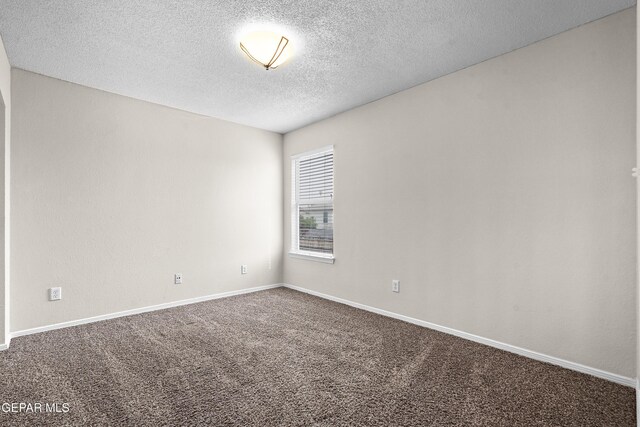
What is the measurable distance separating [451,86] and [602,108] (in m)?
1.22

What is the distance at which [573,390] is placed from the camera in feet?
6.95

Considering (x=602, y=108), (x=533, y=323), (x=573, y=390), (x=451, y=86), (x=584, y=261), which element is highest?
(x=451, y=86)

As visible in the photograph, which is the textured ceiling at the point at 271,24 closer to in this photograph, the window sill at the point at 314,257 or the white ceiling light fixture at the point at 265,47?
the white ceiling light fixture at the point at 265,47

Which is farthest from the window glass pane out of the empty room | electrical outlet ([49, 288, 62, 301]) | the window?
electrical outlet ([49, 288, 62, 301])

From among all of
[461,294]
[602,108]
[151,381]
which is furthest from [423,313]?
[151,381]

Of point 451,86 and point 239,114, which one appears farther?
point 239,114

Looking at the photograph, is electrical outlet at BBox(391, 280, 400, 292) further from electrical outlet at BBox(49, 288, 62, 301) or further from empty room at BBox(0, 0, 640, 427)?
electrical outlet at BBox(49, 288, 62, 301)

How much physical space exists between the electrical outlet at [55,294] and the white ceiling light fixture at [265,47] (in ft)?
9.69

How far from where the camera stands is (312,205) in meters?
4.89

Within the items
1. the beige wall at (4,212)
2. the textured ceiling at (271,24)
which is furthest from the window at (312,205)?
the beige wall at (4,212)

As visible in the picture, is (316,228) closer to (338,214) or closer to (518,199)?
(338,214)

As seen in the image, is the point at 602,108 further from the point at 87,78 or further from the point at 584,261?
the point at 87,78

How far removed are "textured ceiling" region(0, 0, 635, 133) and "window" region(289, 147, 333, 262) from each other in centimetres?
121

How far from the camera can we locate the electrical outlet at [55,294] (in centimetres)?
328
